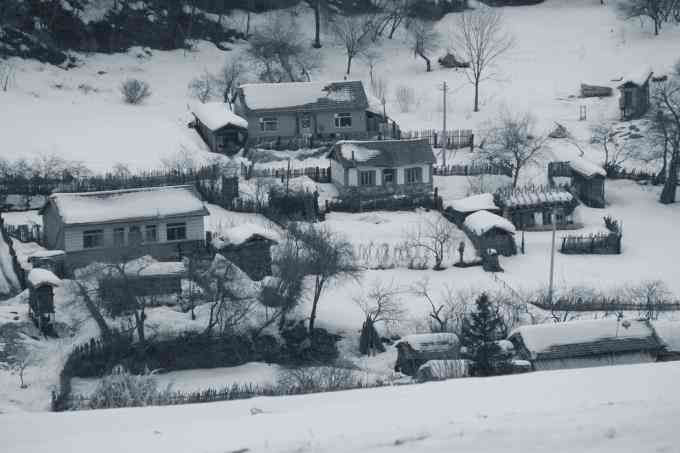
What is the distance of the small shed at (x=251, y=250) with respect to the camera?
32.7 m

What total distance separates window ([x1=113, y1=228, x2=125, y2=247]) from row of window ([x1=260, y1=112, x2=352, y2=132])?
573 inches

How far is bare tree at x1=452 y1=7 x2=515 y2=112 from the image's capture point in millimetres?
54625

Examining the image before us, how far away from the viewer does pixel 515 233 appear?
38.5m

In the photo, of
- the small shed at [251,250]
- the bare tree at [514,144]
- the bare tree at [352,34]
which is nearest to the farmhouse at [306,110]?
the bare tree at [514,144]

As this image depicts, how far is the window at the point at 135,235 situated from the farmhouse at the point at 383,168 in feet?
33.1

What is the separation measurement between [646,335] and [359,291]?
881cm

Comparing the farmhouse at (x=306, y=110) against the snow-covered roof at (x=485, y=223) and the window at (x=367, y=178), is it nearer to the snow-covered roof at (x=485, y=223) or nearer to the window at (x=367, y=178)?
the window at (x=367, y=178)

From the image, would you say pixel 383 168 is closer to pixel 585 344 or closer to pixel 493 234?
pixel 493 234

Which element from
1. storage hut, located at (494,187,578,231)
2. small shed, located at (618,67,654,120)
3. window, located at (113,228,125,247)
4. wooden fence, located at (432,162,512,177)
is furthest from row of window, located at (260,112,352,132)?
window, located at (113,228,125,247)

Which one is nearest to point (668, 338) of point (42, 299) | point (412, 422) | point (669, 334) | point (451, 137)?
point (669, 334)

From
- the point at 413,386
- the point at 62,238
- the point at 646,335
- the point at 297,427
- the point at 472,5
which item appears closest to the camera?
the point at 297,427

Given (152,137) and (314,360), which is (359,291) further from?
(152,137)

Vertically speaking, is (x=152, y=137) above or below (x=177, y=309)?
above

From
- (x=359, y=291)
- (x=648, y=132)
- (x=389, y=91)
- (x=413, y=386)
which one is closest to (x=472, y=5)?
(x=389, y=91)
